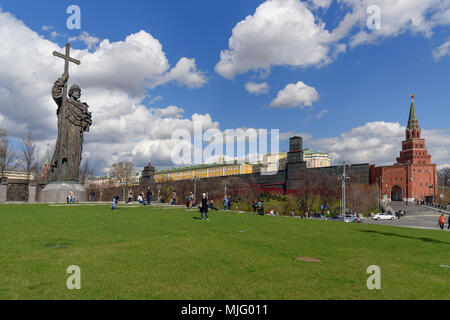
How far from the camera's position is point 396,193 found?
4628 inches

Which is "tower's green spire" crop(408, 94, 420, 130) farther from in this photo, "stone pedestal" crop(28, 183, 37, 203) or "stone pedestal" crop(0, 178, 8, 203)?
"stone pedestal" crop(0, 178, 8, 203)

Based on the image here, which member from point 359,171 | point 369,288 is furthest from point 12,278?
point 359,171

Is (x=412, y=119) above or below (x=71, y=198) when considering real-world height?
above

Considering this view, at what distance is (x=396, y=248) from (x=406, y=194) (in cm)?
11376

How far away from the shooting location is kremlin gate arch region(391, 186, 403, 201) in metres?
115

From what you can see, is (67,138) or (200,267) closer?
(200,267)

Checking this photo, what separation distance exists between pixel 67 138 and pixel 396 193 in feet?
383

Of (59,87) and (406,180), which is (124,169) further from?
(406,180)

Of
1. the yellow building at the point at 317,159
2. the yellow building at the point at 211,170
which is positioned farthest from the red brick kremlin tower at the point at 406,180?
the yellow building at the point at 211,170

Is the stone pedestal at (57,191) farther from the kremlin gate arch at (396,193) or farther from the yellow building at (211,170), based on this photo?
the kremlin gate arch at (396,193)

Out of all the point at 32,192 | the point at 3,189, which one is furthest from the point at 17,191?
the point at 3,189

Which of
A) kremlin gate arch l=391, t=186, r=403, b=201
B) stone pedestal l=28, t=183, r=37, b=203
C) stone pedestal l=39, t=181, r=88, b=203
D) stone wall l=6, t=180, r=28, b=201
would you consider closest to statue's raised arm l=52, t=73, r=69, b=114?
stone pedestal l=39, t=181, r=88, b=203

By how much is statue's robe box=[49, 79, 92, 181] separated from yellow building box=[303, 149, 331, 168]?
121m

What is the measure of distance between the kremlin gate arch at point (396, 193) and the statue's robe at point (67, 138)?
112570 mm
